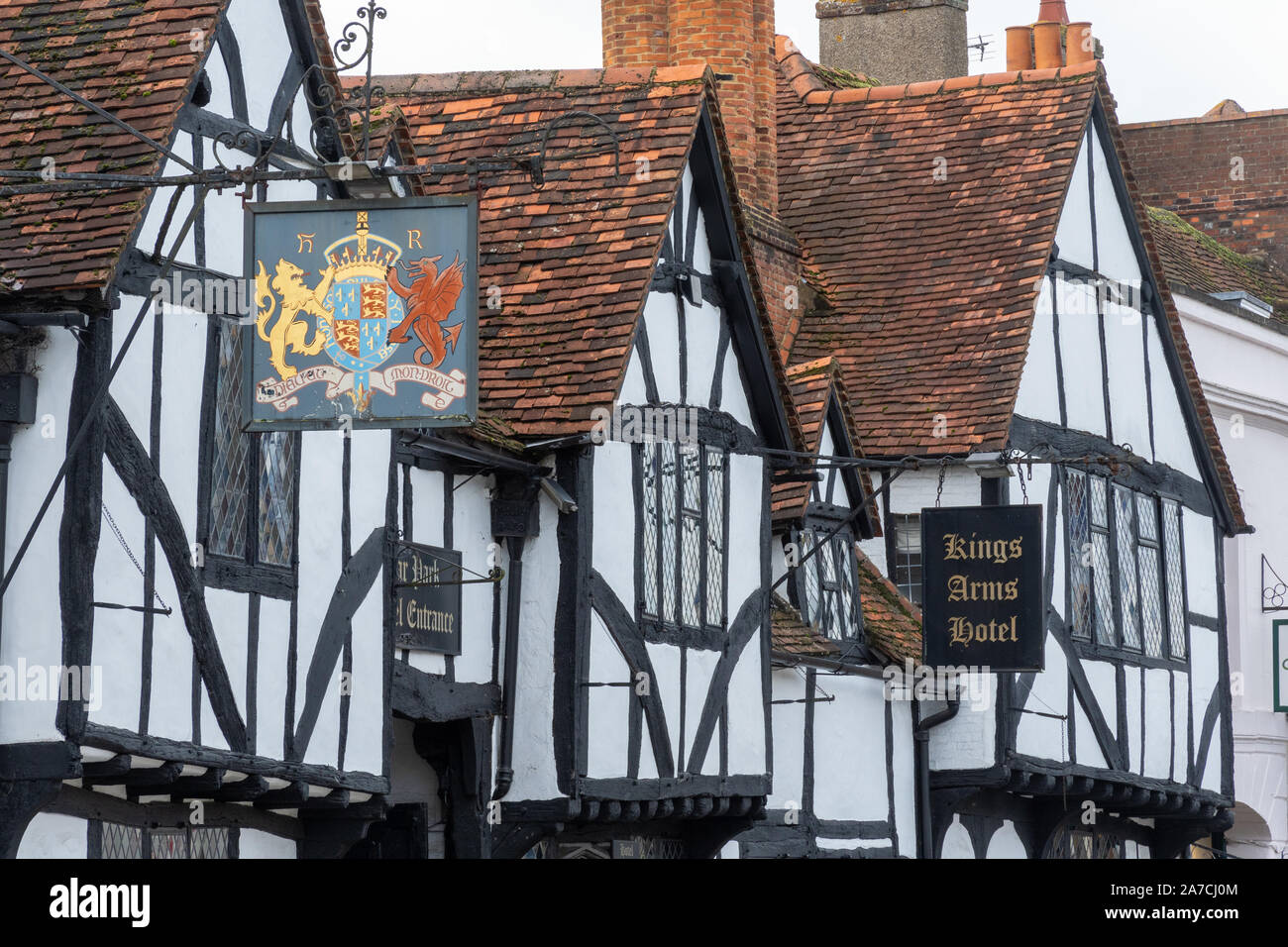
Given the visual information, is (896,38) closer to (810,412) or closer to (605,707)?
(810,412)

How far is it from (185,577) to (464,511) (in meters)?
3.46

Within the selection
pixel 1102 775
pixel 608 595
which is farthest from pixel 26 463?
pixel 1102 775

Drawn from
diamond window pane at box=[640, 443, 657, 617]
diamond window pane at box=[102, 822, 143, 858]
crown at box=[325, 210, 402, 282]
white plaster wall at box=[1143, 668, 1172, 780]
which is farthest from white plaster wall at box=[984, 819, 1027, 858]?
crown at box=[325, 210, 402, 282]

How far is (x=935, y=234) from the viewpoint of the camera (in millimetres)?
22609

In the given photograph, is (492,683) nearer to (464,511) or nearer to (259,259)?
(464,511)

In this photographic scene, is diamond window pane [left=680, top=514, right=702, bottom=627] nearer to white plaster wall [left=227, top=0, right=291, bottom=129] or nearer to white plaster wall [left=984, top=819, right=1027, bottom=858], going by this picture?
white plaster wall [left=227, top=0, right=291, bottom=129]

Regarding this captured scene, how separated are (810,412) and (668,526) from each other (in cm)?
319

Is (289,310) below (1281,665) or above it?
above

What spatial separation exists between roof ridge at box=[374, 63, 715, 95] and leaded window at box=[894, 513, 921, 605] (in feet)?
16.2

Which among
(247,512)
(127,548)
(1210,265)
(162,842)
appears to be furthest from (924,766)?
(1210,265)

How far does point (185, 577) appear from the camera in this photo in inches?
484

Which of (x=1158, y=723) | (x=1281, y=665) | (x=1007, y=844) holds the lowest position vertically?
(x=1007, y=844)

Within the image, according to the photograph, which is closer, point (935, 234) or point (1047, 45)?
point (935, 234)

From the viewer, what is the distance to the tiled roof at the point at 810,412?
19484mm
